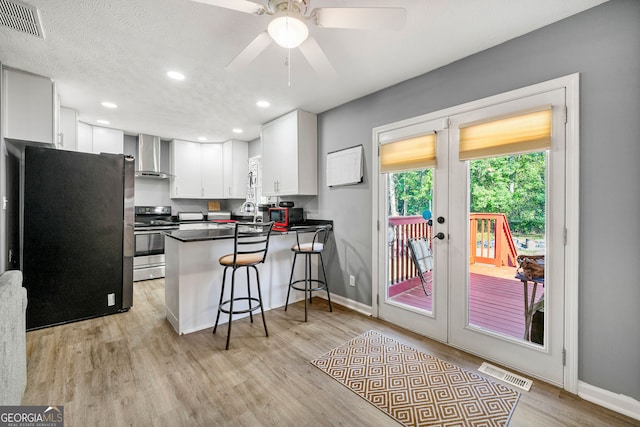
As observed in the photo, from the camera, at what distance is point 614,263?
5.43 feet

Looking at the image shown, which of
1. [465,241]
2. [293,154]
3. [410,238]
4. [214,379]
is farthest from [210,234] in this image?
[465,241]

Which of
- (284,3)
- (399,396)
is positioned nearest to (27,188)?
(284,3)

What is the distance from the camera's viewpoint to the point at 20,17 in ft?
5.95

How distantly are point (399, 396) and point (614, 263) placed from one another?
1558 millimetres

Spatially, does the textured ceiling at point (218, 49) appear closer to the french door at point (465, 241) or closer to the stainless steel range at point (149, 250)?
the french door at point (465, 241)

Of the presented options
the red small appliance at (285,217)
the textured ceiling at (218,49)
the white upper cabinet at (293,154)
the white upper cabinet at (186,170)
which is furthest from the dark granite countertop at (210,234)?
the white upper cabinet at (186,170)

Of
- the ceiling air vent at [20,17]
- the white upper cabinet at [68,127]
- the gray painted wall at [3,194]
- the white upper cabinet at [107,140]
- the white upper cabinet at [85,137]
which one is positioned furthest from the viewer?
the white upper cabinet at [107,140]

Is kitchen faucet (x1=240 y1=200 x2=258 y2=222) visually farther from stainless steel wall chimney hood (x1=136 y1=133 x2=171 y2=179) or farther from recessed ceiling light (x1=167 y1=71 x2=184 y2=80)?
recessed ceiling light (x1=167 y1=71 x2=184 y2=80)

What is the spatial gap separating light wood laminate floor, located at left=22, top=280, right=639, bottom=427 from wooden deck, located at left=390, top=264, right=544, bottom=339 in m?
0.33

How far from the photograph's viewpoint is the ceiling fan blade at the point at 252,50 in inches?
61.6

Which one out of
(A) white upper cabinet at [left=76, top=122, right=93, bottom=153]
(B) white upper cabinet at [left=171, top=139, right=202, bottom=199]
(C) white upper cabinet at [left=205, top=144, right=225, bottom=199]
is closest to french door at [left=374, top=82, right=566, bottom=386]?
(C) white upper cabinet at [left=205, top=144, right=225, bottom=199]

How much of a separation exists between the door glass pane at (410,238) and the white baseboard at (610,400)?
110 cm

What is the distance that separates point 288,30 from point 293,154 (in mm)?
2106

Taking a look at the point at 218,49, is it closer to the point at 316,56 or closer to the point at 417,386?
the point at 316,56
